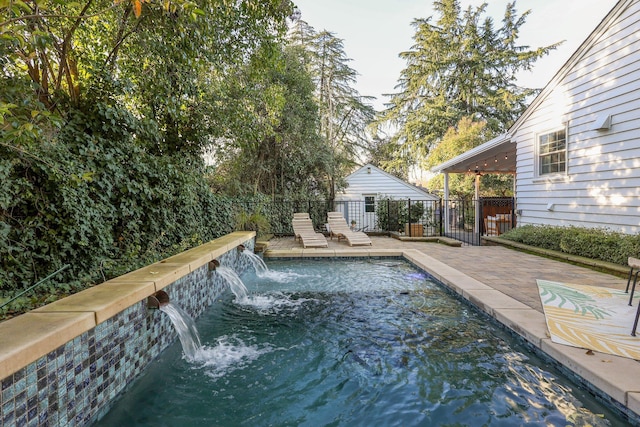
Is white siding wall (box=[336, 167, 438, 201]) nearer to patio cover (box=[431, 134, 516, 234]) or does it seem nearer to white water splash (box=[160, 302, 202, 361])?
patio cover (box=[431, 134, 516, 234])

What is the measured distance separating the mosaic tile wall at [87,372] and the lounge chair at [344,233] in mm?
5966

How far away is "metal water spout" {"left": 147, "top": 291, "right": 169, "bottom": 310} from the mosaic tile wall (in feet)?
0.16

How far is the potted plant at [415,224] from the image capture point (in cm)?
1026

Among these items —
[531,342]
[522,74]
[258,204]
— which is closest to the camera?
[531,342]

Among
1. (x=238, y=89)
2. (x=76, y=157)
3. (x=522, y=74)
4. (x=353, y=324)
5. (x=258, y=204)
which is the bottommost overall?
(x=353, y=324)

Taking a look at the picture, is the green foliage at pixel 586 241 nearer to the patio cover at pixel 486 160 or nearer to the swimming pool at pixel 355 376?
the patio cover at pixel 486 160

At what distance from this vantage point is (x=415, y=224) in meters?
10.3

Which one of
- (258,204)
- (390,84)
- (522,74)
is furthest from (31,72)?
(522,74)

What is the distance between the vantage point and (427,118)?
2041 cm

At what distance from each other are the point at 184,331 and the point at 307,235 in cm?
600

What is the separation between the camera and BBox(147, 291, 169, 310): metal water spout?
2680mm

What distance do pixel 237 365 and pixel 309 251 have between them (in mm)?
4893

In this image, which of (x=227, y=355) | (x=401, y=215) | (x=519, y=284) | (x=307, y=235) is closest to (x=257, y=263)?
(x=307, y=235)

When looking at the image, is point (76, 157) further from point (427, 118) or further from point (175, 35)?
point (427, 118)
